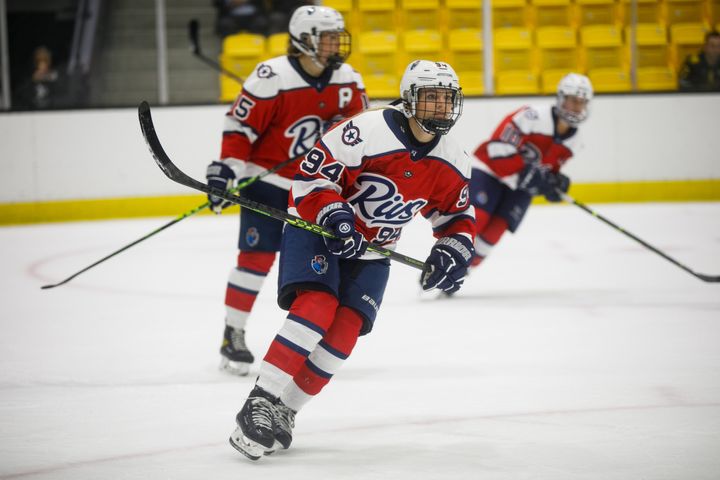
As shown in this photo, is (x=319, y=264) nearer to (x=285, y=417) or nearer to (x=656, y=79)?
(x=285, y=417)

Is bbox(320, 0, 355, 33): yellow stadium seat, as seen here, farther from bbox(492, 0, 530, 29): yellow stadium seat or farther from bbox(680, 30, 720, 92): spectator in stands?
bbox(680, 30, 720, 92): spectator in stands

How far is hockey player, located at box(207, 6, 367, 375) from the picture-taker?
12.1ft

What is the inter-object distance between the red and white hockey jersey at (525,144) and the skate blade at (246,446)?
2932mm

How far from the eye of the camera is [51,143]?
7938mm

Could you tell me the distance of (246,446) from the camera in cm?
261

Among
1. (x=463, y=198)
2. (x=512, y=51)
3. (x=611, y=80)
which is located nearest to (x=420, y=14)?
(x=512, y=51)

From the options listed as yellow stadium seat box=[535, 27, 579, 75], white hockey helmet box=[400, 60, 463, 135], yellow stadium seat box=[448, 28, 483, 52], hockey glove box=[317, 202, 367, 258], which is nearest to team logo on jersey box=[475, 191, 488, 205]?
white hockey helmet box=[400, 60, 463, 135]

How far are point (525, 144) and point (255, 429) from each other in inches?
123

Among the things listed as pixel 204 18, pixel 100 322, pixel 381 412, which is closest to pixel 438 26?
pixel 204 18

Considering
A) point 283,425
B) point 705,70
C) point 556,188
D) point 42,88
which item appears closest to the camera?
point 283,425

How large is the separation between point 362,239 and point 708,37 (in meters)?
6.65

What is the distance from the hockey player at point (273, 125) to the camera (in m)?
3.68

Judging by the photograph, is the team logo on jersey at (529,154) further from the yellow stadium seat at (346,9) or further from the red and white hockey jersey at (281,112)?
the yellow stadium seat at (346,9)

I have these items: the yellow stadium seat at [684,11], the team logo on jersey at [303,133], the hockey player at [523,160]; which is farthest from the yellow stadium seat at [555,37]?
the team logo on jersey at [303,133]
